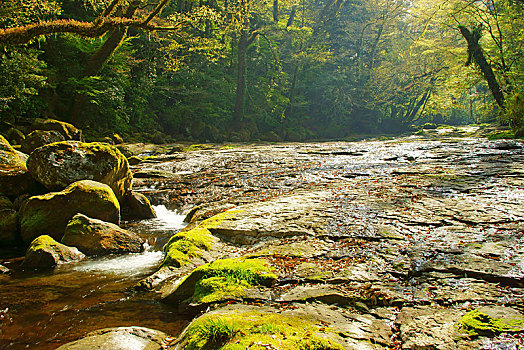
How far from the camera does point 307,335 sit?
2.50m

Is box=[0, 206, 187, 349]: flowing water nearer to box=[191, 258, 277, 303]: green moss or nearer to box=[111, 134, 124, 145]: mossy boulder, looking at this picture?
box=[191, 258, 277, 303]: green moss

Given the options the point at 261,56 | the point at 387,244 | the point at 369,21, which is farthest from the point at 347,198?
the point at 369,21

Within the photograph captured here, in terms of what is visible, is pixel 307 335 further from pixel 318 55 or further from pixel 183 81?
pixel 318 55

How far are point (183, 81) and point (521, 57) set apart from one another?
26.1 m

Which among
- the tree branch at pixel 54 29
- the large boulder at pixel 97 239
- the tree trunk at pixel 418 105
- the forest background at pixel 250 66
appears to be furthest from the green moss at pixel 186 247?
the tree trunk at pixel 418 105

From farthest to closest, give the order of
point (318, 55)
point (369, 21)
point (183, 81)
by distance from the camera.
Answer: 1. point (369, 21)
2. point (318, 55)
3. point (183, 81)

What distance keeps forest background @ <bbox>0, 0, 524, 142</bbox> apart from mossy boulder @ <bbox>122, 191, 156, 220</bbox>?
5.65 metres

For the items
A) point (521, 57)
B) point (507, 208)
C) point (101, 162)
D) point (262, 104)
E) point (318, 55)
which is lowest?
point (507, 208)

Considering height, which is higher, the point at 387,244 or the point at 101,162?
the point at 101,162

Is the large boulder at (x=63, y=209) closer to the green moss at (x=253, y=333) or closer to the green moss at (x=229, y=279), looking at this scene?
the green moss at (x=229, y=279)

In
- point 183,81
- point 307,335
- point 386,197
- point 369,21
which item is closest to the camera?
point 307,335

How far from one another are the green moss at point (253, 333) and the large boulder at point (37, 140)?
12104 mm

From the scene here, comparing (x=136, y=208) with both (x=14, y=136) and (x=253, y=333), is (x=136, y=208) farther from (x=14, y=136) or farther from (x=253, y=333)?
(x=14, y=136)

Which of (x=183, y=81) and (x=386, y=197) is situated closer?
(x=386, y=197)
